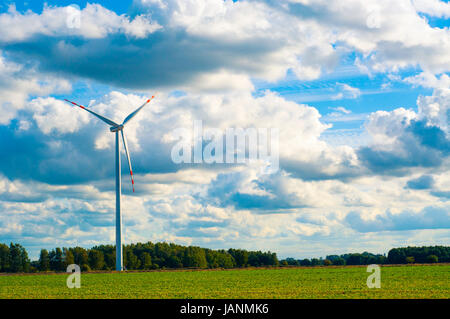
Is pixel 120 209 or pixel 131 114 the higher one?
pixel 131 114
